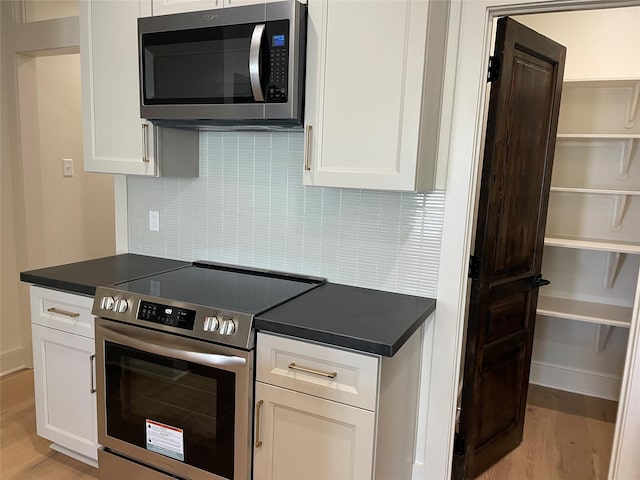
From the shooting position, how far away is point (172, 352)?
5.80ft

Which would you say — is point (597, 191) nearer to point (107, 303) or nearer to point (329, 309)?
point (329, 309)

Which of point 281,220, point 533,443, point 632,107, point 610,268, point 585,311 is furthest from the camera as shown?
point 610,268

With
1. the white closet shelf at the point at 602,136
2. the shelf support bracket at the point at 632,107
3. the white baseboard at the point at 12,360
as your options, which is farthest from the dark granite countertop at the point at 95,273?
the shelf support bracket at the point at 632,107

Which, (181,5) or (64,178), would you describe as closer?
(181,5)

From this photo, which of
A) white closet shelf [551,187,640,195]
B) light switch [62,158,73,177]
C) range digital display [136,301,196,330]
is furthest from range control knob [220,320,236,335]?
light switch [62,158,73,177]

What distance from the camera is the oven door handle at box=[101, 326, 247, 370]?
5.50 feet

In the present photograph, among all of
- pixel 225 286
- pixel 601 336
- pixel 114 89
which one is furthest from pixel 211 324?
pixel 601 336

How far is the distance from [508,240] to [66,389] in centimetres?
214

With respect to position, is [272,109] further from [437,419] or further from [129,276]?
[437,419]

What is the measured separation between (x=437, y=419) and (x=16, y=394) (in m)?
2.50

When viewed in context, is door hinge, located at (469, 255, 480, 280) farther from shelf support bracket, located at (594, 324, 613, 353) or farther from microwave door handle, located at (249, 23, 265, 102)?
shelf support bracket, located at (594, 324, 613, 353)

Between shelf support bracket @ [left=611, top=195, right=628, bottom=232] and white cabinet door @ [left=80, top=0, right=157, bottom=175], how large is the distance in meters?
2.64

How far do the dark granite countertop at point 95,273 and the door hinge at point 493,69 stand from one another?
5.61ft

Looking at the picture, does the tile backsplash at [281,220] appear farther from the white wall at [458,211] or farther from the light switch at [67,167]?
the light switch at [67,167]
